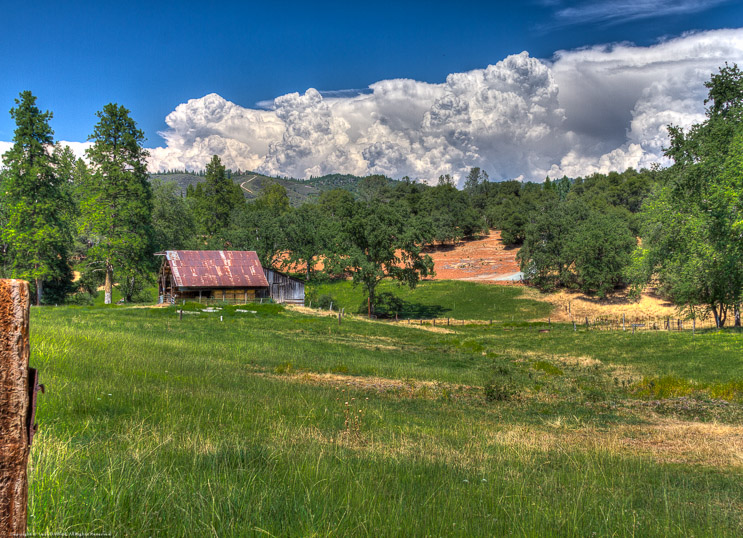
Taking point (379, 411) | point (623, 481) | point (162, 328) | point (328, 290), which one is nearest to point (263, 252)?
point (328, 290)

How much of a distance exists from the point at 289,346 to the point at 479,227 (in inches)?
4163

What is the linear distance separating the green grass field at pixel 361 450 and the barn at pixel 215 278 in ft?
112

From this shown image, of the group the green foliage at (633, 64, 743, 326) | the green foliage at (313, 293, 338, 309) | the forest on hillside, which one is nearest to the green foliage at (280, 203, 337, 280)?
the forest on hillside

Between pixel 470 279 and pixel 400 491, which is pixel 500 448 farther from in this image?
pixel 470 279

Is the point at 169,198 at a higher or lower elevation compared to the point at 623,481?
higher

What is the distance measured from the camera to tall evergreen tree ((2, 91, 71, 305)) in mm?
46000

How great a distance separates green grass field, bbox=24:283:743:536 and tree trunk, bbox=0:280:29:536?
5.57 feet

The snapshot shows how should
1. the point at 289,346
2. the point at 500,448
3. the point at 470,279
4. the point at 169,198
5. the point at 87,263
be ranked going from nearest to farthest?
the point at 500,448
the point at 289,346
the point at 87,263
the point at 169,198
the point at 470,279

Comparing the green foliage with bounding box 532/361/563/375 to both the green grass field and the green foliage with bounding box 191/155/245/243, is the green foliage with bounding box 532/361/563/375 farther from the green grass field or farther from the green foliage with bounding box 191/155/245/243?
the green foliage with bounding box 191/155/245/243

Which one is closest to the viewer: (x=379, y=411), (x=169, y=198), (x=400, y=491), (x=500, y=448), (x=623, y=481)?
(x=400, y=491)

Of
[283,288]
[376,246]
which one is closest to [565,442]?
[376,246]

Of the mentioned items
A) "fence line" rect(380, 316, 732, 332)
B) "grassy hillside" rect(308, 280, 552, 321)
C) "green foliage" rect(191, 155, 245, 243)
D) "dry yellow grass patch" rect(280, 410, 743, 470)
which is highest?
"green foliage" rect(191, 155, 245, 243)

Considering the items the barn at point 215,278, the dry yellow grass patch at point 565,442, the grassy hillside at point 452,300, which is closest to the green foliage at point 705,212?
the dry yellow grass patch at point 565,442

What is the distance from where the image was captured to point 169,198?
259 ft
